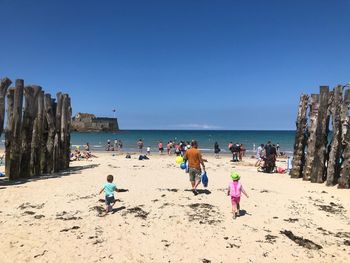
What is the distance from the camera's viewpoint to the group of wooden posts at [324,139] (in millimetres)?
14203

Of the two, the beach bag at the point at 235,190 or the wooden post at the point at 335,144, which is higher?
the wooden post at the point at 335,144

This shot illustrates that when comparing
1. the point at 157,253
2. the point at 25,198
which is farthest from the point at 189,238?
the point at 25,198

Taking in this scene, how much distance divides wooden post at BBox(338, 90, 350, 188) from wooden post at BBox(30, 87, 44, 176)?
12413 millimetres

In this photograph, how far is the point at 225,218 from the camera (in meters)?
9.01

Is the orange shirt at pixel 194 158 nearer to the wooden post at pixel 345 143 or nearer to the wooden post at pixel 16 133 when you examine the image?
the wooden post at pixel 345 143

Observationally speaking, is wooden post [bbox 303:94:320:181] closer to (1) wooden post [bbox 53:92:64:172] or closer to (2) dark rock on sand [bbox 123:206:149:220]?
(2) dark rock on sand [bbox 123:206:149:220]

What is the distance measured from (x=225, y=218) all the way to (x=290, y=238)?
5.78 ft

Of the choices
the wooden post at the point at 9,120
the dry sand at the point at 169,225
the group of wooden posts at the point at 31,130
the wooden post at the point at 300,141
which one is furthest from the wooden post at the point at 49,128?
the wooden post at the point at 300,141

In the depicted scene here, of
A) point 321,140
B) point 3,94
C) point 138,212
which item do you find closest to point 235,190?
point 138,212

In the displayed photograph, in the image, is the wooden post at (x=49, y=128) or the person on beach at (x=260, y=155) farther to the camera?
the person on beach at (x=260, y=155)

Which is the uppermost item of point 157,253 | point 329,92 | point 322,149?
point 329,92

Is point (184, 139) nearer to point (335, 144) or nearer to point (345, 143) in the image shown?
point (335, 144)

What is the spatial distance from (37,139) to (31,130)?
0.51 meters

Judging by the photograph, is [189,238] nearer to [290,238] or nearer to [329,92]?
[290,238]
